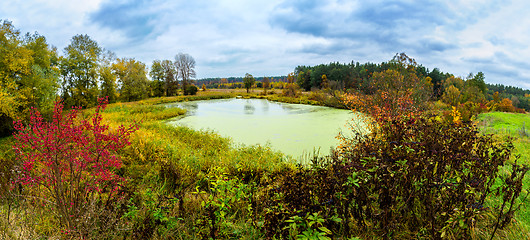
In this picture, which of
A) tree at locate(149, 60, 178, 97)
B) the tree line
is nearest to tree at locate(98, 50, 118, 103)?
the tree line

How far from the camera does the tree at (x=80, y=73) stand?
69.5ft

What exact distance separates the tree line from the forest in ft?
0.44

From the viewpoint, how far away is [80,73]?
21.7 m

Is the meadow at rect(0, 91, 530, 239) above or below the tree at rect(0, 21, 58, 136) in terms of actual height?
below

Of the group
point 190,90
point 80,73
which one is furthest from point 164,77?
point 80,73

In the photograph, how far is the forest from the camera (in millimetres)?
2102

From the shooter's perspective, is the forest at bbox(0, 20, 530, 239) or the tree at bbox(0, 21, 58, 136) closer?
the forest at bbox(0, 20, 530, 239)

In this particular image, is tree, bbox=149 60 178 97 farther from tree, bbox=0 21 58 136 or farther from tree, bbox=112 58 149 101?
tree, bbox=0 21 58 136

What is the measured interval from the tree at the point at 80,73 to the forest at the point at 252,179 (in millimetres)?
7518

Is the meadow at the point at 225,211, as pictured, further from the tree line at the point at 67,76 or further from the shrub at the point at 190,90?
the shrub at the point at 190,90

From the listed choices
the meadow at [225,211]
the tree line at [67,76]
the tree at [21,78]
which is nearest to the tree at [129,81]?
the tree line at [67,76]

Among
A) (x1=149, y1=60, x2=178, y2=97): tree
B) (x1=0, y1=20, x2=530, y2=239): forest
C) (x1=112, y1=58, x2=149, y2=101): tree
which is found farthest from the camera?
(x1=149, y1=60, x2=178, y2=97): tree

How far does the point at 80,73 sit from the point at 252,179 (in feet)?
79.6

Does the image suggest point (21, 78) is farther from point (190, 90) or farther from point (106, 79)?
point (190, 90)
